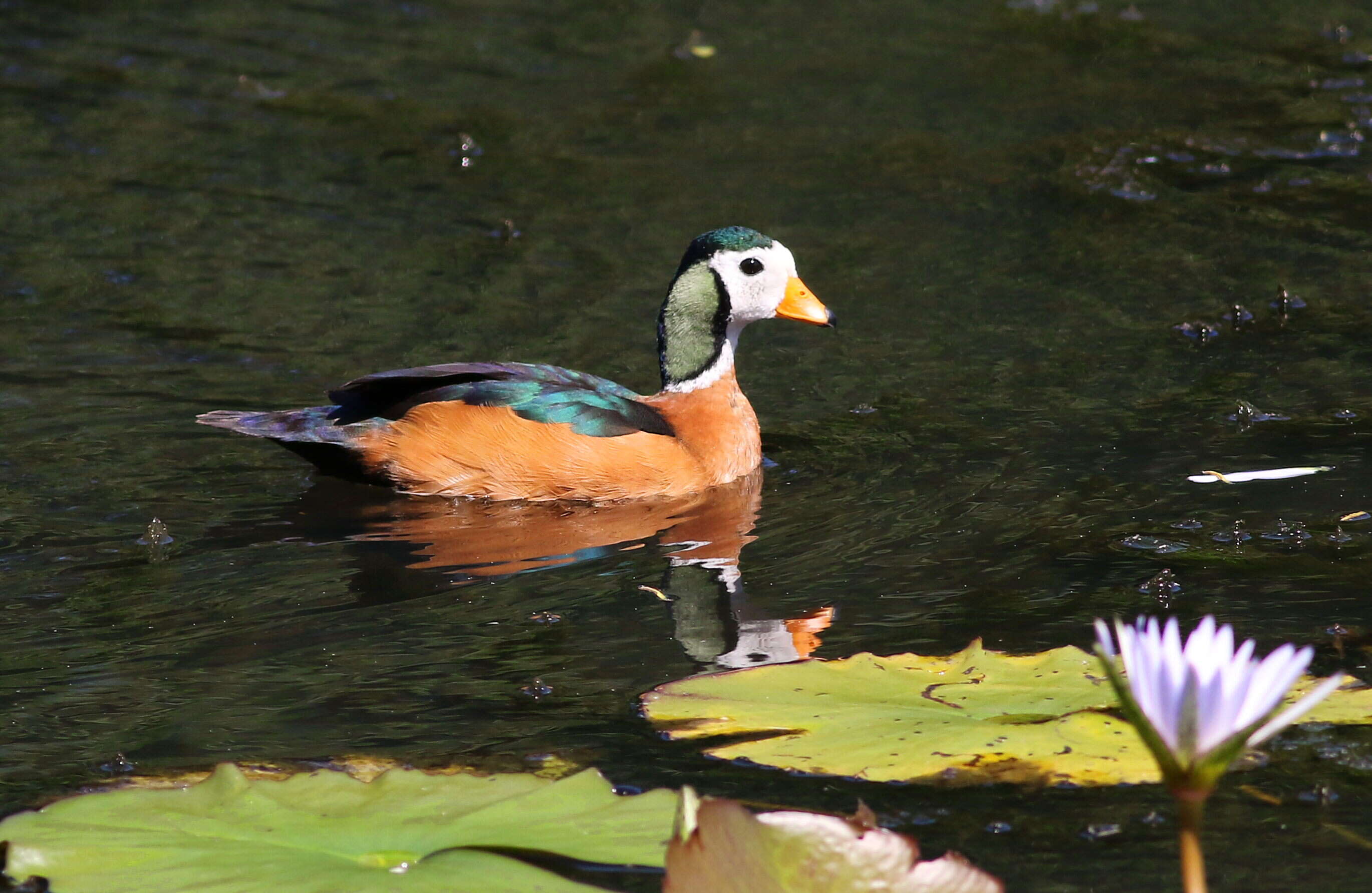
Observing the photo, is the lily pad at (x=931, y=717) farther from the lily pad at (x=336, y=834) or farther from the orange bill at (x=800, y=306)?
the orange bill at (x=800, y=306)

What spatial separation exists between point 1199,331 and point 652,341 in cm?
288

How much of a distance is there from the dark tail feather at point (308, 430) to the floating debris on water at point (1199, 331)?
4.10m

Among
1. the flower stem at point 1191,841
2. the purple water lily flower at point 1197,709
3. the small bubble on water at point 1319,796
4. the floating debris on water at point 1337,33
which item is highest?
the floating debris on water at point 1337,33

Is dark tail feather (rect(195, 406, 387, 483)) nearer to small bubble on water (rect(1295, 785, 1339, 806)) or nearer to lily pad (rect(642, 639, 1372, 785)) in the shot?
lily pad (rect(642, 639, 1372, 785))

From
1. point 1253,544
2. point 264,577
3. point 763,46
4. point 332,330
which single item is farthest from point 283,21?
point 1253,544

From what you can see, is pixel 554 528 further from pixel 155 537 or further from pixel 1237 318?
pixel 1237 318

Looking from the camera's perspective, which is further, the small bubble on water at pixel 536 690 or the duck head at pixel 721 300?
the duck head at pixel 721 300

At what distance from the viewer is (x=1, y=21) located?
501 inches

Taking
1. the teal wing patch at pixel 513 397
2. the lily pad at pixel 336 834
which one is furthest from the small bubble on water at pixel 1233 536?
the lily pad at pixel 336 834

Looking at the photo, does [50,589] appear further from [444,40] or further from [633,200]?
[444,40]

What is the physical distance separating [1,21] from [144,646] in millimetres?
9401

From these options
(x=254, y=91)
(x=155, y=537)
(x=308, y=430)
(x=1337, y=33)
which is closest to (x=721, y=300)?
(x=308, y=430)

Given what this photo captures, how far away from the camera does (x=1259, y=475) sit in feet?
21.1

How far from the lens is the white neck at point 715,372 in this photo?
747cm
